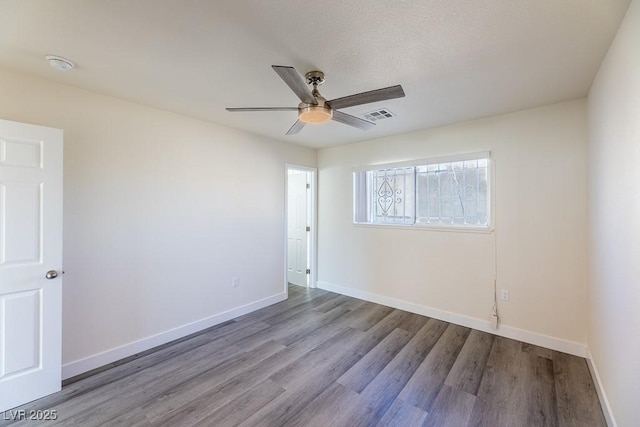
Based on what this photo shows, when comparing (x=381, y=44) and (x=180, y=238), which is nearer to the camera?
(x=381, y=44)

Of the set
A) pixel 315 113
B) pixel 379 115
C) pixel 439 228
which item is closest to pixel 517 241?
pixel 439 228

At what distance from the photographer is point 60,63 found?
1.93 m

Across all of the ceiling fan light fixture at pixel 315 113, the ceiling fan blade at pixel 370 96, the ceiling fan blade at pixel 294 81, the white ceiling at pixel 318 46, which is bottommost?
the ceiling fan light fixture at pixel 315 113

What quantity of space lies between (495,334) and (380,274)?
154cm

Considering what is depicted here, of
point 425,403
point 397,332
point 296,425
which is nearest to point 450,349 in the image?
point 397,332

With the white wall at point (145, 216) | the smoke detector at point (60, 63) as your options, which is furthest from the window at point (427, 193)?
the smoke detector at point (60, 63)

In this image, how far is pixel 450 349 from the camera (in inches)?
108

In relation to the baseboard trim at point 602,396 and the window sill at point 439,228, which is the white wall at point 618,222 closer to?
the baseboard trim at point 602,396

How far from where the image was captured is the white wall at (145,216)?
232 cm

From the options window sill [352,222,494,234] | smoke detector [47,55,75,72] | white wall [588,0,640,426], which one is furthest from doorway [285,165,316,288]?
white wall [588,0,640,426]

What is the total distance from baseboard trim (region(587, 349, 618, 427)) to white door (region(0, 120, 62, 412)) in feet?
12.8

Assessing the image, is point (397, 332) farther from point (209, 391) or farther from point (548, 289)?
point (209, 391)

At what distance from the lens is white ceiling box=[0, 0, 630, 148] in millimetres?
1441

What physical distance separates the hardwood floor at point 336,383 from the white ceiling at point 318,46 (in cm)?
248
